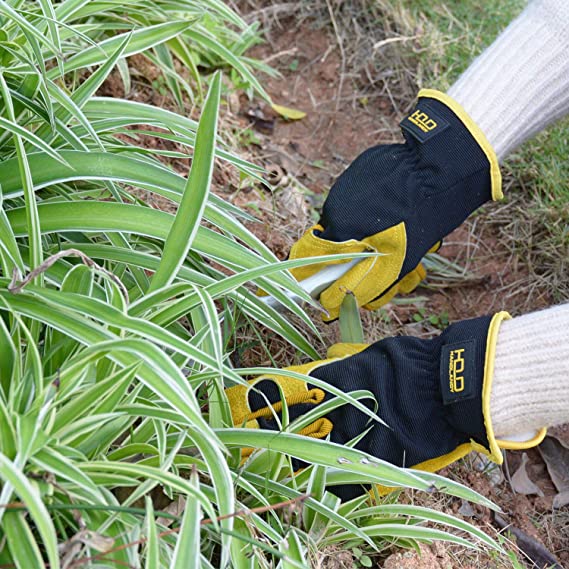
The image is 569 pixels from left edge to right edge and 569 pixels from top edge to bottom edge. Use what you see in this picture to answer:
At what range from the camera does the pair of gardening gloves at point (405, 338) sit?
122 centimetres

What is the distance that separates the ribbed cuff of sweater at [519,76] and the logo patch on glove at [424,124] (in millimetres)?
72

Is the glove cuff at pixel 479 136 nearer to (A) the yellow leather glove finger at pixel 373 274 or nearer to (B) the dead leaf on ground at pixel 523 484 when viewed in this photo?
(A) the yellow leather glove finger at pixel 373 274

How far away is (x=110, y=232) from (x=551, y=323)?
2.39ft

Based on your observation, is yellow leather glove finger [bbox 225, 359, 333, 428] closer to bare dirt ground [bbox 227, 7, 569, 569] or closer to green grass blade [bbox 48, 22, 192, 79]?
bare dirt ground [bbox 227, 7, 569, 569]

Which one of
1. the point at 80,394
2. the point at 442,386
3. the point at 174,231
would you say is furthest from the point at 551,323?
the point at 80,394

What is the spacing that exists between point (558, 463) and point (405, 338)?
0.59m

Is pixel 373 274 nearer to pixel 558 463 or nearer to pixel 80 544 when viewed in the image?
pixel 558 463

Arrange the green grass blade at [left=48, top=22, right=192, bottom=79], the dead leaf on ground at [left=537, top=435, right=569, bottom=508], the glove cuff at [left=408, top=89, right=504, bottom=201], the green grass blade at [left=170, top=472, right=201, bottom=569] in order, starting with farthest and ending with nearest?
the dead leaf on ground at [left=537, top=435, right=569, bottom=508] → the glove cuff at [left=408, top=89, right=504, bottom=201] → the green grass blade at [left=48, top=22, right=192, bottom=79] → the green grass blade at [left=170, top=472, right=201, bottom=569]

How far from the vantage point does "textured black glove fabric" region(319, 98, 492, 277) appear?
4.74ft

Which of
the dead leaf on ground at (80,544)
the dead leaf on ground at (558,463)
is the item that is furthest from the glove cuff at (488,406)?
the dead leaf on ground at (80,544)

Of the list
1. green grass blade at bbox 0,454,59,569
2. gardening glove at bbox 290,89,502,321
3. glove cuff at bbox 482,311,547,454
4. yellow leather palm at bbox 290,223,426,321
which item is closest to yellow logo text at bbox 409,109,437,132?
gardening glove at bbox 290,89,502,321

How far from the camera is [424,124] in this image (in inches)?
58.7

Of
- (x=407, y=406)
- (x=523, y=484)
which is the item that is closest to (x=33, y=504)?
(x=407, y=406)

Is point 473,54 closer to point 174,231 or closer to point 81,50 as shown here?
point 81,50
